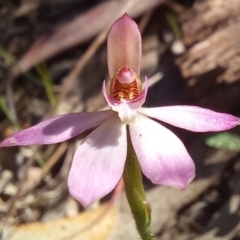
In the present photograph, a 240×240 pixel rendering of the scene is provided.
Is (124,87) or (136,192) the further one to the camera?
(124,87)

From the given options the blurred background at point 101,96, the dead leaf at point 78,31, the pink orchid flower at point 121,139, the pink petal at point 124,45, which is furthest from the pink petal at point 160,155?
the dead leaf at point 78,31

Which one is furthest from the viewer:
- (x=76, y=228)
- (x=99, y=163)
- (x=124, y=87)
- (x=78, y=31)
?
(x=78, y=31)

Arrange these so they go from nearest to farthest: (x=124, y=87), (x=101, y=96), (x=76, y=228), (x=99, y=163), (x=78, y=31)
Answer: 1. (x=99, y=163)
2. (x=124, y=87)
3. (x=76, y=228)
4. (x=101, y=96)
5. (x=78, y=31)

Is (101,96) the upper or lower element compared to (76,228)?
upper

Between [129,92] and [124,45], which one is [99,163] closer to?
[129,92]

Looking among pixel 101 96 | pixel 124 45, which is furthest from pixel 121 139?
pixel 101 96

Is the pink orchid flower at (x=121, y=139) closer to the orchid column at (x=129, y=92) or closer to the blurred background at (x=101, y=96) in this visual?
the orchid column at (x=129, y=92)

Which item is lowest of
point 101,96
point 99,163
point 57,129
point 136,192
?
point 101,96
